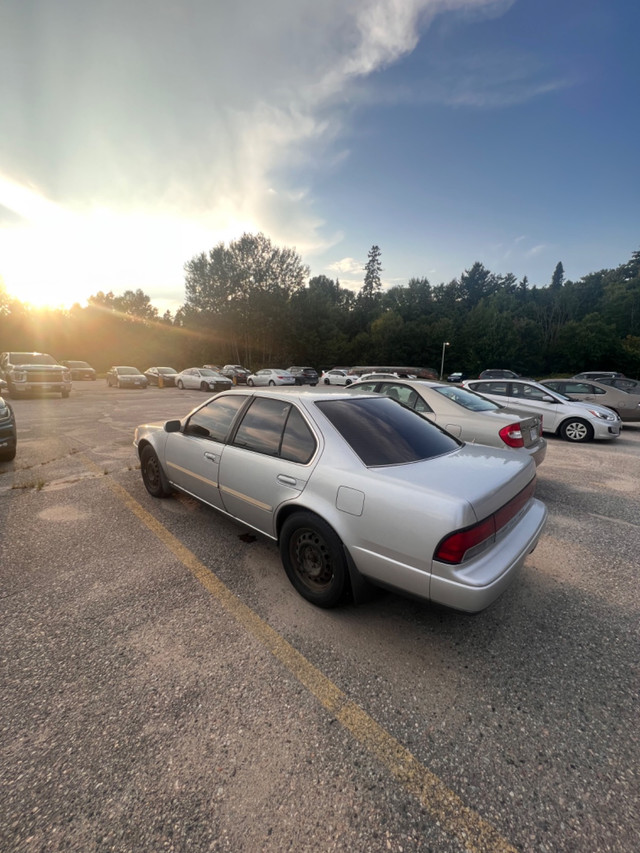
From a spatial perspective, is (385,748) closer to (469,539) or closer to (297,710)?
(297,710)

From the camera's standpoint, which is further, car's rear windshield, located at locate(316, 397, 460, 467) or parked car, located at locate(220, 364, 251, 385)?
parked car, located at locate(220, 364, 251, 385)

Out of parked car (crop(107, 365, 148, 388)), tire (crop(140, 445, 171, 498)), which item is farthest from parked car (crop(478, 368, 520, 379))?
tire (crop(140, 445, 171, 498))

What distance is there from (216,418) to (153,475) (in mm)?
1529

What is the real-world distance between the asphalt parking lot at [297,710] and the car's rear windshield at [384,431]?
113 cm

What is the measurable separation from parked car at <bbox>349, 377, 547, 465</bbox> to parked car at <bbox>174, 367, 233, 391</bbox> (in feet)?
59.3

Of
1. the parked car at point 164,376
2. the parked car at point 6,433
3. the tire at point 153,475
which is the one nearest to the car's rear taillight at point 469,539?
the tire at point 153,475

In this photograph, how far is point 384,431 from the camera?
9.15ft

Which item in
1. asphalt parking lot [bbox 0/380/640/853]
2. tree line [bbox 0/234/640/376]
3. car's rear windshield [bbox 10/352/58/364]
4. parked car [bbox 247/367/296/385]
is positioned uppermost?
tree line [bbox 0/234/640/376]

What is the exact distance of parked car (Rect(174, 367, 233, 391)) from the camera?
73.1 feet

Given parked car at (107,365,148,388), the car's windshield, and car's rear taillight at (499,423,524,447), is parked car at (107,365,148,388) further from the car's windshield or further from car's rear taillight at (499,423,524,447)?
car's rear taillight at (499,423,524,447)

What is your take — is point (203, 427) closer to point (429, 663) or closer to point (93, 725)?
point (93, 725)

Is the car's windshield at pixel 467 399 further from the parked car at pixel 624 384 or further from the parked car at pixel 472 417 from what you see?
the parked car at pixel 624 384

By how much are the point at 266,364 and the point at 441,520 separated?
159 ft

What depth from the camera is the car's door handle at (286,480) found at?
2.58 metres
